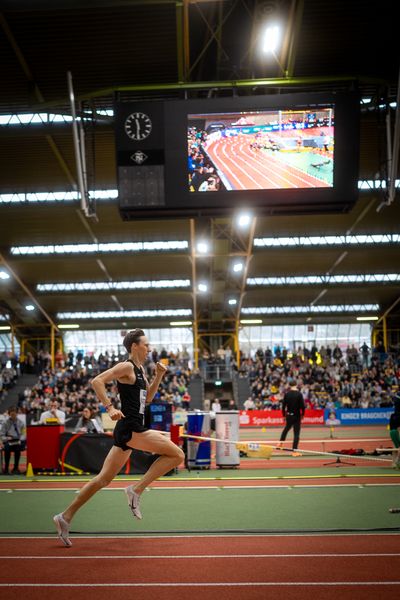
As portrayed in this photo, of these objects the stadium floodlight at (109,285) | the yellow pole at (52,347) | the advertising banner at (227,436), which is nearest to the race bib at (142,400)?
the advertising banner at (227,436)

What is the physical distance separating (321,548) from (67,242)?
29.1 meters

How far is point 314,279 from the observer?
136ft

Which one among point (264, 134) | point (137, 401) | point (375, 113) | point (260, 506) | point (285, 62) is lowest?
point (260, 506)

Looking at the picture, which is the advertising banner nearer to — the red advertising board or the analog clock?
the analog clock

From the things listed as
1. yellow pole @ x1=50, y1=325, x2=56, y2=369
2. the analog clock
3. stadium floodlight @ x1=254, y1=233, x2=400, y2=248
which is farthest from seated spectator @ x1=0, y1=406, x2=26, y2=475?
yellow pole @ x1=50, y1=325, x2=56, y2=369

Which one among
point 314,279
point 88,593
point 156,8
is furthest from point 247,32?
point 314,279

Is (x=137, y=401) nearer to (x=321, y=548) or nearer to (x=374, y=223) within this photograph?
(x=321, y=548)

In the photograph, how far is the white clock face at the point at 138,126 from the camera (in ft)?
42.6

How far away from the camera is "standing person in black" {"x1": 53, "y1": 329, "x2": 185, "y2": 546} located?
6812mm

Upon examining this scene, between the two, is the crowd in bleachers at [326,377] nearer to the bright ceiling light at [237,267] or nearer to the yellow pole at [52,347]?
the bright ceiling light at [237,267]

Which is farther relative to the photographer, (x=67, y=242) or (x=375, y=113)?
(x=67, y=242)

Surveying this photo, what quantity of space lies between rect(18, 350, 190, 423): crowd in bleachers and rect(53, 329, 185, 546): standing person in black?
2599cm

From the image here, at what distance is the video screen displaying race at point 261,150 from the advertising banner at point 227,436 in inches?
221

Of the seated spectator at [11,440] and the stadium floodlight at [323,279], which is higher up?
the stadium floodlight at [323,279]
